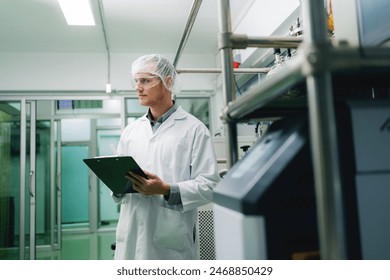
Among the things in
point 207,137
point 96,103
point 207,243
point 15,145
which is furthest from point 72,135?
point 207,137

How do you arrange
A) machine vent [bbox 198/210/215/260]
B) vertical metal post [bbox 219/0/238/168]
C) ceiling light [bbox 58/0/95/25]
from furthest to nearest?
ceiling light [bbox 58/0/95/25] → machine vent [bbox 198/210/215/260] → vertical metal post [bbox 219/0/238/168]

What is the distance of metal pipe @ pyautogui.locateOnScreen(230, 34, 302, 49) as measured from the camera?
0.77 m

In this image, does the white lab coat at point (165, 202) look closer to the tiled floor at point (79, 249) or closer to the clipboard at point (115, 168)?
the clipboard at point (115, 168)

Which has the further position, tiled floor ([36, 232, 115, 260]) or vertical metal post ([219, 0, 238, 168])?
tiled floor ([36, 232, 115, 260])

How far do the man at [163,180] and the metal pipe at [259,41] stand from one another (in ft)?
2.10

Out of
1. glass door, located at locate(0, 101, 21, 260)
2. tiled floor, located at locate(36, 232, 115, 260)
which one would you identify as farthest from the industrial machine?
glass door, located at locate(0, 101, 21, 260)

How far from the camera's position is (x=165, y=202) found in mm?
1375

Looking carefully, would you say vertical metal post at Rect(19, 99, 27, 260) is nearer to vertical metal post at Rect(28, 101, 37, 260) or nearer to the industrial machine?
vertical metal post at Rect(28, 101, 37, 260)

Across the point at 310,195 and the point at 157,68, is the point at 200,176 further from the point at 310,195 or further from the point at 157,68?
the point at 310,195

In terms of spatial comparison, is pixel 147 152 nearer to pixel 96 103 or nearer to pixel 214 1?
pixel 214 1

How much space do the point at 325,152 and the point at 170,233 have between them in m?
1.05

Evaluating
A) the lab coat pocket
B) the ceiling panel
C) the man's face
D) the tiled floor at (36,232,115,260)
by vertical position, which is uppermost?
the ceiling panel

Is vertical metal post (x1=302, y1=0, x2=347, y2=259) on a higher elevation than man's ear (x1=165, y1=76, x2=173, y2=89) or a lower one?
lower

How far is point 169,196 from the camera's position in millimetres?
1303
